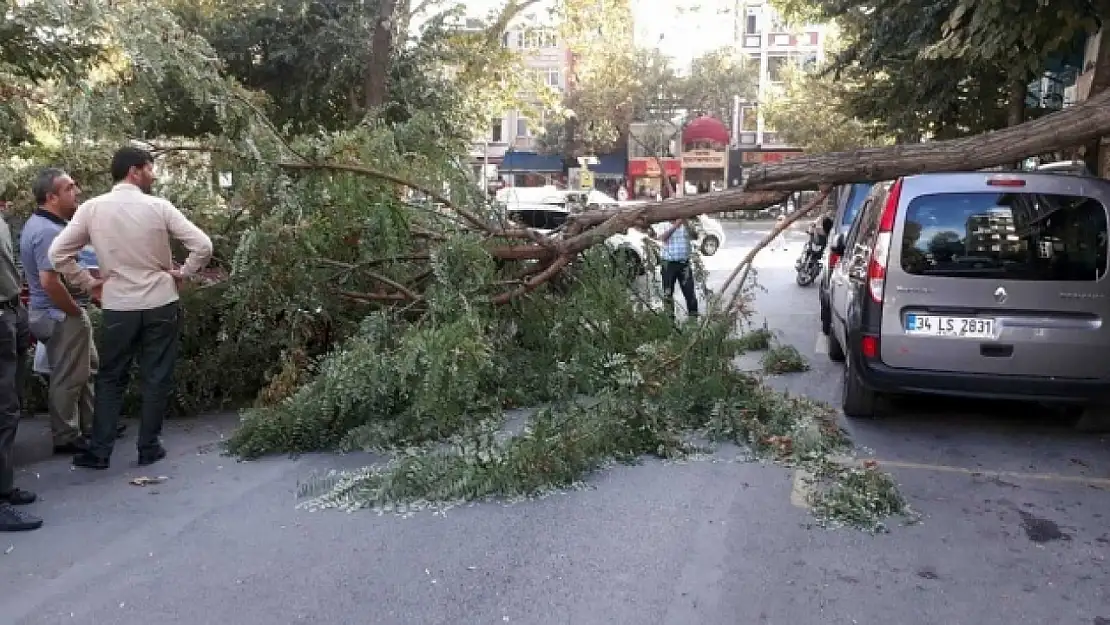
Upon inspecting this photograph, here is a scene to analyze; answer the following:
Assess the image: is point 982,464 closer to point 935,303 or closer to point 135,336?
point 935,303

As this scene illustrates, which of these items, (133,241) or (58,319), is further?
(58,319)

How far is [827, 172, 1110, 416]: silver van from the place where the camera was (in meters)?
5.98

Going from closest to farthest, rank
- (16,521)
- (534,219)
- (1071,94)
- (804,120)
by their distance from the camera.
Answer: (16,521)
(534,219)
(1071,94)
(804,120)

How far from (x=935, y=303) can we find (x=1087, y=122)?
1.59 metres

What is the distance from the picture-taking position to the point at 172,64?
6590mm

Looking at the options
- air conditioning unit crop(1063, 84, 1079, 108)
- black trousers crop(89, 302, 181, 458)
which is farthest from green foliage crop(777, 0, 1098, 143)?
black trousers crop(89, 302, 181, 458)

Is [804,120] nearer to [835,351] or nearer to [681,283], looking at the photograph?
[681,283]

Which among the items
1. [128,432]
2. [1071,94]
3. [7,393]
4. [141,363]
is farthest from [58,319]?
[1071,94]

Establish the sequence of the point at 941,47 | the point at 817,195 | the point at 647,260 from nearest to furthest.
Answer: the point at 817,195 → the point at 647,260 → the point at 941,47

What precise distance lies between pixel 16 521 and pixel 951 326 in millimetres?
5537

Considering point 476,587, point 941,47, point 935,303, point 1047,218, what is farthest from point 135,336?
point 941,47

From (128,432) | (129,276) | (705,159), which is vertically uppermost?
(705,159)

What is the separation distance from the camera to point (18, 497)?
496 cm

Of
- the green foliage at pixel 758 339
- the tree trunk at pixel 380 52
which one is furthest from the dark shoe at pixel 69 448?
the tree trunk at pixel 380 52
